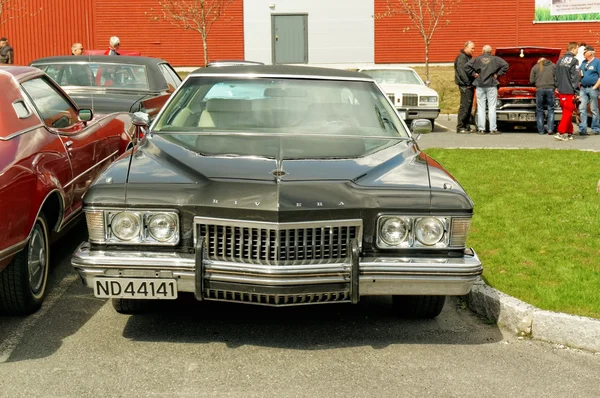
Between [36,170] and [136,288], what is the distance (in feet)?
4.61

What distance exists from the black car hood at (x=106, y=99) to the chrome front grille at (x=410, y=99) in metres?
8.46

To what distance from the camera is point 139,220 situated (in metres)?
4.90

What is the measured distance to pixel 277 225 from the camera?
4.71 metres

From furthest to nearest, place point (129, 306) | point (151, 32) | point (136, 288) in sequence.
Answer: point (151, 32)
point (129, 306)
point (136, 288)

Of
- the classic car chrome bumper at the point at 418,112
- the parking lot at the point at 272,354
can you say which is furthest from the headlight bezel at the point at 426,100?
the parking lot at the point at 272,354

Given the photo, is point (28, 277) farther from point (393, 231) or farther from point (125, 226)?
point (393, 231)

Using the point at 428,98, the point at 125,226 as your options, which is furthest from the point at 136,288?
the point at 428,98

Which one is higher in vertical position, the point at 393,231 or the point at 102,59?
the point at 102,59

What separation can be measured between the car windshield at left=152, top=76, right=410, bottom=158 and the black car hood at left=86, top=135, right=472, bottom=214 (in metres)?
0.55

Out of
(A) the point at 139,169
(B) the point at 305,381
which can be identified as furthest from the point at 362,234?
(A) the point at 139,169

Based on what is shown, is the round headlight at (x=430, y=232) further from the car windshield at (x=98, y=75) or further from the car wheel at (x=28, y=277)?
the car windshield at (x=98, y=75)

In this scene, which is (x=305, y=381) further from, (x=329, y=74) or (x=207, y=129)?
(x=329, y=74)

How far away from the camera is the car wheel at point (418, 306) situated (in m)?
5.48

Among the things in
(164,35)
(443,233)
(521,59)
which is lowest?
(443,233)
